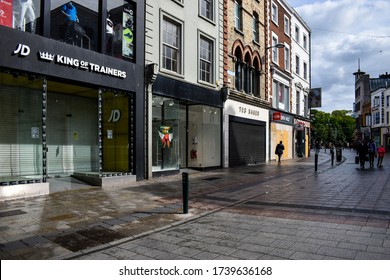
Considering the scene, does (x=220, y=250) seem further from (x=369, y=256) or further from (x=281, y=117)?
(x=281, y=117)

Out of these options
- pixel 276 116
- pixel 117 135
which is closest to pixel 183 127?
pixel 117 135

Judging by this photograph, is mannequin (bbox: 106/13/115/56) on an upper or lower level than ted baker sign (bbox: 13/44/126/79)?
upper

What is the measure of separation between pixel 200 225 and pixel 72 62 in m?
6.92

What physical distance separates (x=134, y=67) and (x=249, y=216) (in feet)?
26.1

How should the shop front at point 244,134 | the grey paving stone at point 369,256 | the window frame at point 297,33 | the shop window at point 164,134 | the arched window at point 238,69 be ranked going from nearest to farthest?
the grey paving stone at point 369,256, the shop window at point 164,134, the shop front at point 244,134, the arched window at point 238,69, the window frame at point 297,33

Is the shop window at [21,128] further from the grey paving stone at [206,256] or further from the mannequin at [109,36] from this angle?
the grey paving stone at [206,256]

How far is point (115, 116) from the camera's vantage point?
1239 centimetres

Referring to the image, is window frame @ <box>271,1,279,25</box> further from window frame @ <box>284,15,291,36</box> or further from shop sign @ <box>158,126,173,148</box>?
shop sign @ <box>158,126,173,148</box>

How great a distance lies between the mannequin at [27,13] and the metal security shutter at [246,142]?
12.2 meters

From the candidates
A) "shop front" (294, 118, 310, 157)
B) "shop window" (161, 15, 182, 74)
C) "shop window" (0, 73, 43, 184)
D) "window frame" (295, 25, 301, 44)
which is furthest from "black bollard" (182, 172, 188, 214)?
"window frame" (295, 25, 301, 44)

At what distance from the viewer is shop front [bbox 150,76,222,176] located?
1364cm

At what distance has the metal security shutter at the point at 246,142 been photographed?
19.4 meters

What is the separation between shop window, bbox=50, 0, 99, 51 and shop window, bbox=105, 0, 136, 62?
1.80 ft

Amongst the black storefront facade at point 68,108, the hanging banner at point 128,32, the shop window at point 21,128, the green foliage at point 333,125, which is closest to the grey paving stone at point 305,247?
the black storefront facade at point 68,108
